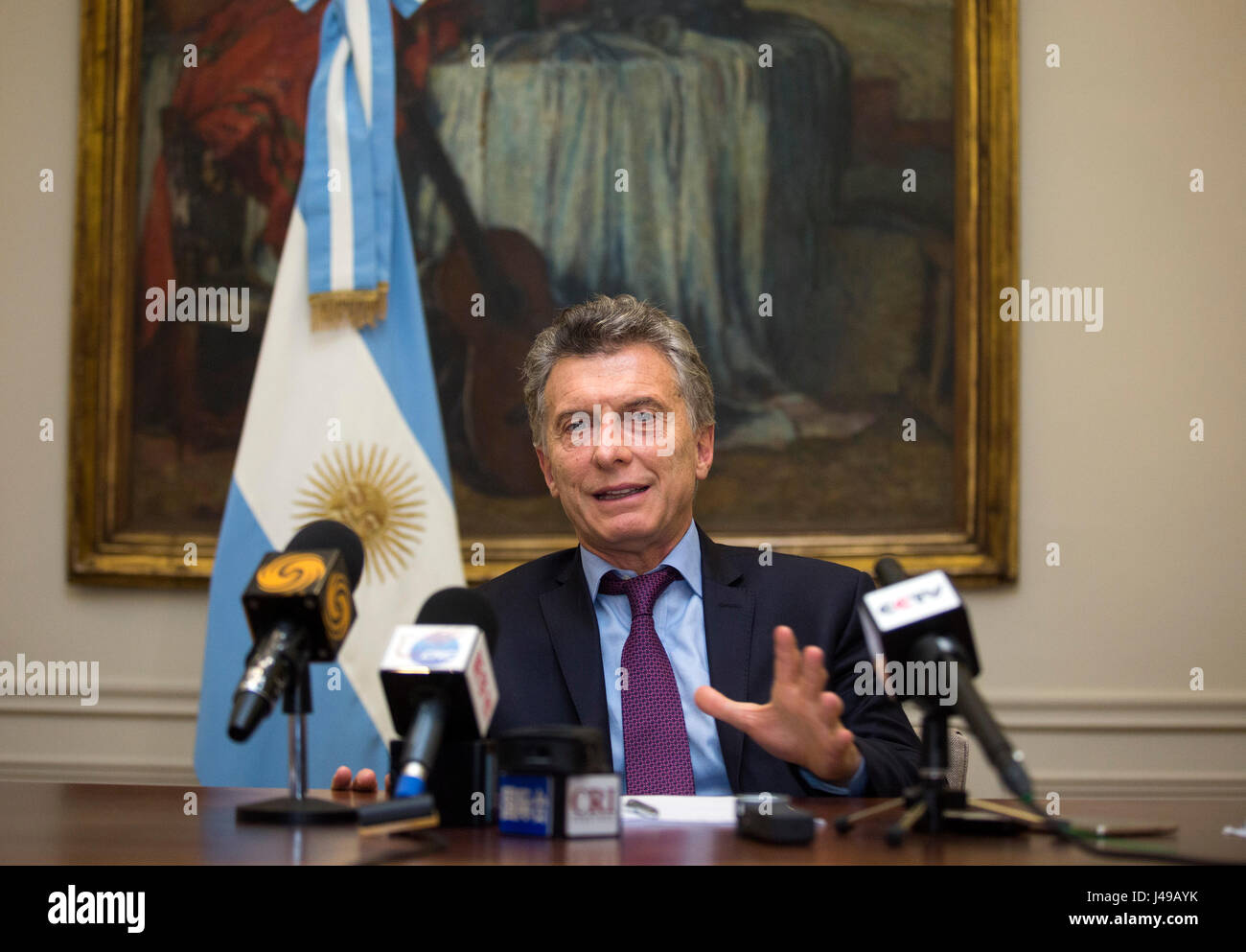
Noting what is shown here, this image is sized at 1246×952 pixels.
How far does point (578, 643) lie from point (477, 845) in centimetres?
102

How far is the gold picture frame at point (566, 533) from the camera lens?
3652mm

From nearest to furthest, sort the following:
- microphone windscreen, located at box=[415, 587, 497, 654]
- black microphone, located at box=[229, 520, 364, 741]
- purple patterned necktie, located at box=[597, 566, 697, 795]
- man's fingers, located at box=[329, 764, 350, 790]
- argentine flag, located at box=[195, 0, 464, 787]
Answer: black microphone, located at box=[229, 520, 364, 741]
microphone windscreen, located at box=[415, 587, 497, 654]
man's fingers, located at box=[329, 764, 350, 790]
purple patterned necktie, located at box=[597, 566, 697, 795]
argentine flag, located at box=[195, 0, 464, 787]

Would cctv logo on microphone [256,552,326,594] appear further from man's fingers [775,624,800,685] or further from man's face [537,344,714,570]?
man's face [537,344,714,570]

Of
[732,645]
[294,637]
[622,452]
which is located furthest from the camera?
[622,452]

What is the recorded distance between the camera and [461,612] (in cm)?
154

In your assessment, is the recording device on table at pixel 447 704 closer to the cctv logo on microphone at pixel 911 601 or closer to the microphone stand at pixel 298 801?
the microphone stand at pixel 298 801

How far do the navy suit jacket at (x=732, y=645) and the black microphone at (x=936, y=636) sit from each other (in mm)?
727

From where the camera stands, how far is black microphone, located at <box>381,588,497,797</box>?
4.22 feet

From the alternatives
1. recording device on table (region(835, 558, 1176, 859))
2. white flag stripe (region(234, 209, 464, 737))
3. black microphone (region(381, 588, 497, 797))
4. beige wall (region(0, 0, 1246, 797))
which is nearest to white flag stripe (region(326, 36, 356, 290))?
white flag stripe (region(234, 209, 464, 737))

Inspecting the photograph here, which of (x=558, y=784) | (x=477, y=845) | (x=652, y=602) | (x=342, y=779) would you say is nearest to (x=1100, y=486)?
(x=652, y=602)

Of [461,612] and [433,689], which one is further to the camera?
[461,612]

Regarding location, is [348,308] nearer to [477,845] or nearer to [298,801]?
[298,801]

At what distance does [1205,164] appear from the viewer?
377 cm

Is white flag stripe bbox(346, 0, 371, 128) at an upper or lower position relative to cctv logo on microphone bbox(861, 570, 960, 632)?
upper
